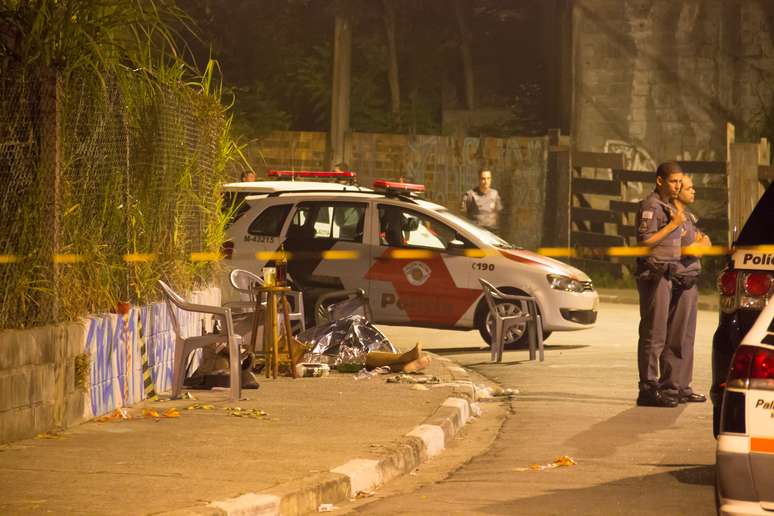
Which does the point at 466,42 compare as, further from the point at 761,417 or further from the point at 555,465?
the point at 761,417

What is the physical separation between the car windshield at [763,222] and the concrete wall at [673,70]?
2200 centimetres

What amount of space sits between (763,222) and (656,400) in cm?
453

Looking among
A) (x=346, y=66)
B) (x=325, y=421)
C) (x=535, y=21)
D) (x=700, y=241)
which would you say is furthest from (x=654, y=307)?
(x=535, y=21)

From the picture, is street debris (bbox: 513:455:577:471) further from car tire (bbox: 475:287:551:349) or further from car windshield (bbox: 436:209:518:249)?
car windshield (bbox: 436:209:518:249)

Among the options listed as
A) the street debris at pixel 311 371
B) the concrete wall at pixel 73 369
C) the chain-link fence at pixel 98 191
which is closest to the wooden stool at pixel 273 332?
the street debris at pixel 311 371

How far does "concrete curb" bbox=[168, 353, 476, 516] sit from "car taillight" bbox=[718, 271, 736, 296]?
84.0 inches

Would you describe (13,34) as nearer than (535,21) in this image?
Yes

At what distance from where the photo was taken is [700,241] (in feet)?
42.4

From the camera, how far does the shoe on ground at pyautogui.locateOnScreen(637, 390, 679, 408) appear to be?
12.7 meters

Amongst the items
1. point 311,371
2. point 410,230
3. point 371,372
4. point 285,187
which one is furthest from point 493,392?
point 285,187

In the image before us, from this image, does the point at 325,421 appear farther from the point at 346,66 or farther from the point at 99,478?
the point at 346,66

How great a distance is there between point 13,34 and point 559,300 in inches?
341

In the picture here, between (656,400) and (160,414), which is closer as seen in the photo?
(160,414)

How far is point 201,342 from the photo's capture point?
1206 centimetres
